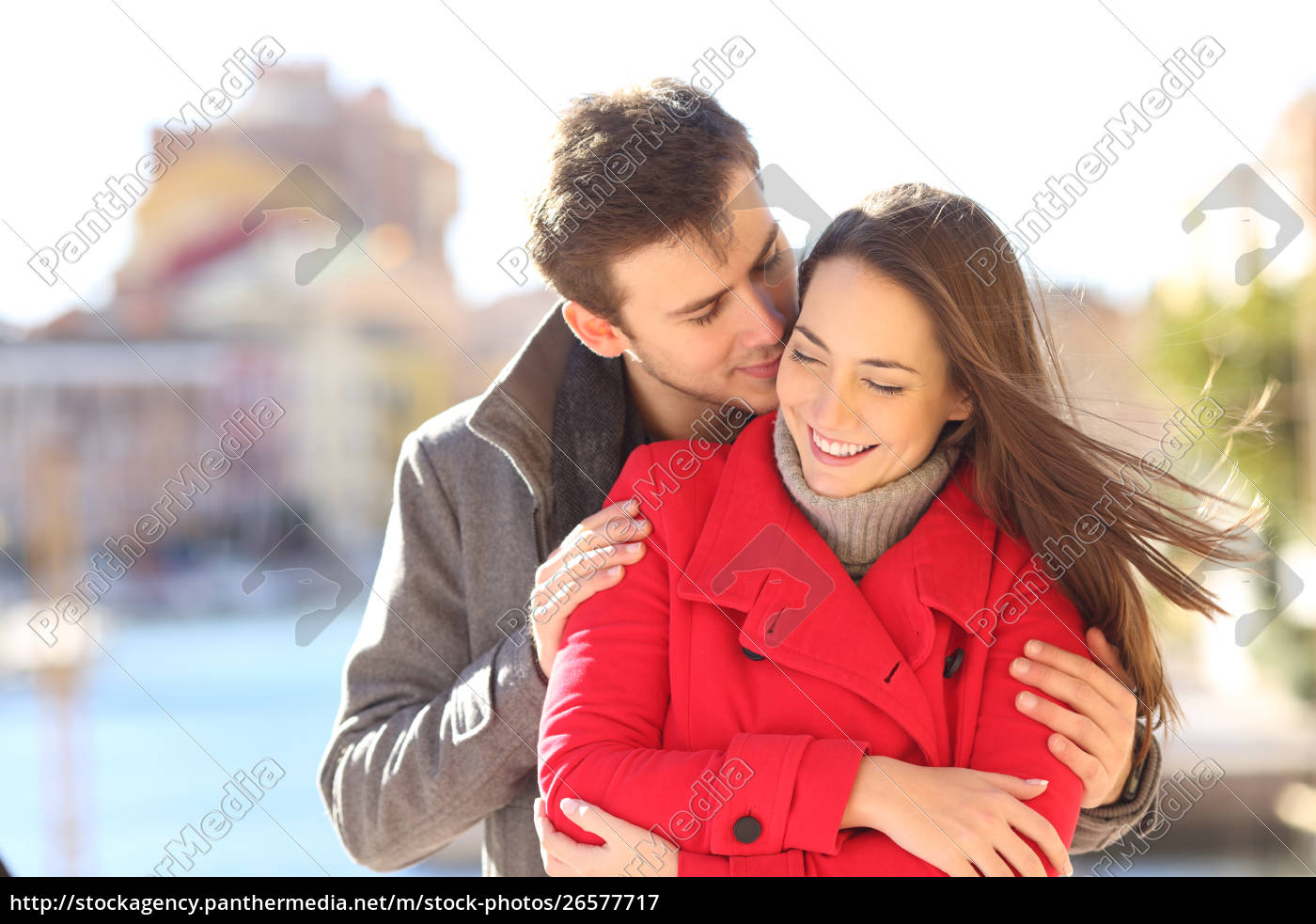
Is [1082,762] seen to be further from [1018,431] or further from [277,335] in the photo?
[277,335]

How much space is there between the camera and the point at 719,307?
4.53ft

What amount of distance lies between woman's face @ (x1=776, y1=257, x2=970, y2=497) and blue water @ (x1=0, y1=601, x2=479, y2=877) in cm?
498

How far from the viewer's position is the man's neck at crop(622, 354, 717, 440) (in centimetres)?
147

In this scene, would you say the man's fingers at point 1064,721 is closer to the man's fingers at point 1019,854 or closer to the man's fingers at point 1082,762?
the man's fingers at point 1082,762

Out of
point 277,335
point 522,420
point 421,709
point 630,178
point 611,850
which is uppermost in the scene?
point 630,178

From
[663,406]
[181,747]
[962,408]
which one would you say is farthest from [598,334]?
[181,747]

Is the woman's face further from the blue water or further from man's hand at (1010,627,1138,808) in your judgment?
the blue water

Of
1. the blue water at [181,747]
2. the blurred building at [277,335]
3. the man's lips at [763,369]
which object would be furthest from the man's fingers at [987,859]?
the blurred building at [277,335]

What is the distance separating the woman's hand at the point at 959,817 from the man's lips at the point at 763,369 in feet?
1.71

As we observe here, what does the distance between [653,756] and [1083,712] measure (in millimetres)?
413

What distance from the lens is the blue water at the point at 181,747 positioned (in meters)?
9.02

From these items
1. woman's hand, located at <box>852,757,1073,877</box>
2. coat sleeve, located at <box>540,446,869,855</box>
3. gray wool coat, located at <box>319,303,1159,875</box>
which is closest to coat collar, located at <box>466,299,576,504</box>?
gray wool coat, located at <box>319,303,1159,875</box>

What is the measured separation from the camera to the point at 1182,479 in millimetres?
1295
